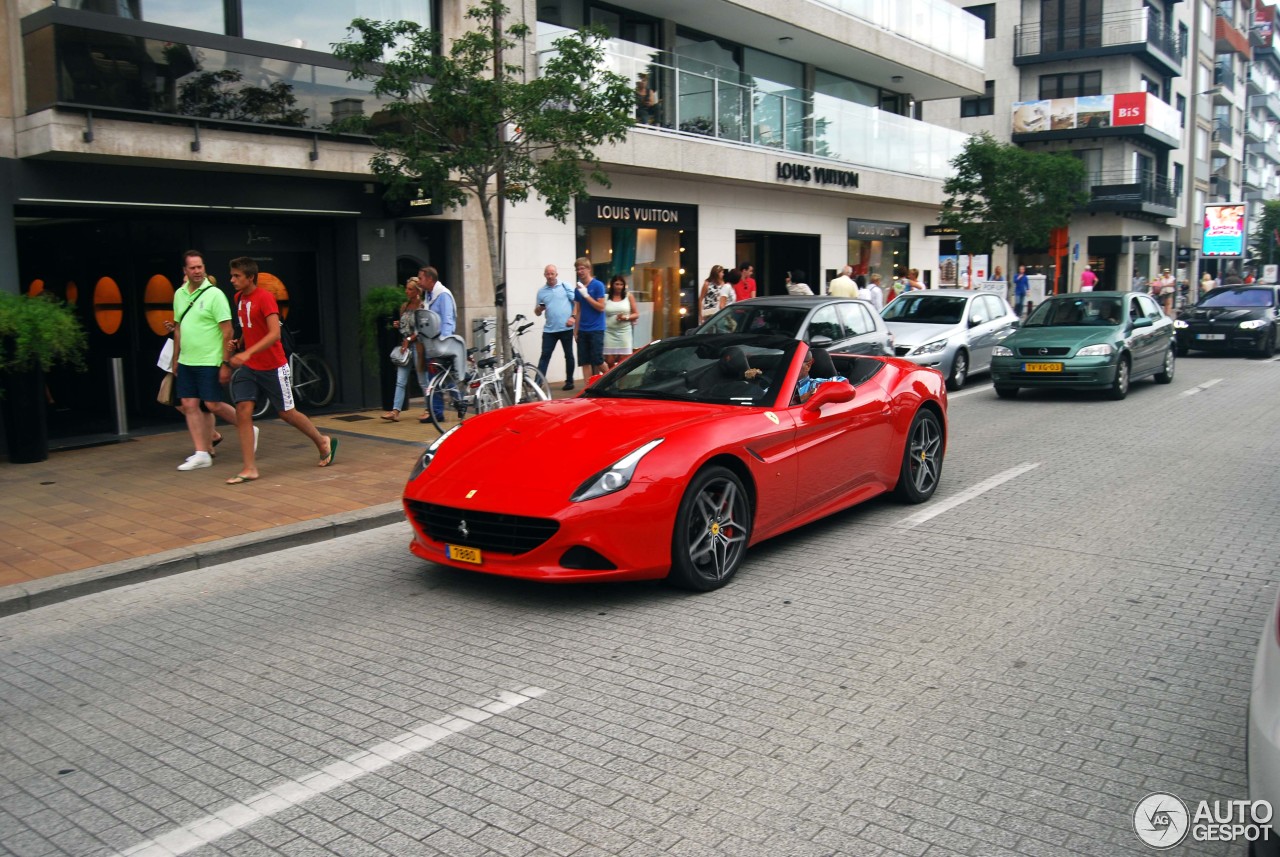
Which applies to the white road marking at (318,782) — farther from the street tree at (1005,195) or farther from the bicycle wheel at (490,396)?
the street tree at (1005,195)

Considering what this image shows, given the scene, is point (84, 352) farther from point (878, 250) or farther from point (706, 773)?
point (878, 250)

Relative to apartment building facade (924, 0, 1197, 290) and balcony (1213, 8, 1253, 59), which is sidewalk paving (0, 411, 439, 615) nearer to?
apartment building facade (924, 0, 1197, 290)

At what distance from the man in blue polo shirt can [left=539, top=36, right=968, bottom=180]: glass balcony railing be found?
3337 mm

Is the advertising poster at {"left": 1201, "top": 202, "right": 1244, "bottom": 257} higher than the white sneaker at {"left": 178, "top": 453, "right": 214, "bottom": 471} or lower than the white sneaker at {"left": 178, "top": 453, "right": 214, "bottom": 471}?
higher

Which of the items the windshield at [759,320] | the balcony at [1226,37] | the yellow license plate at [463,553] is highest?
the balcony at [1226,37]

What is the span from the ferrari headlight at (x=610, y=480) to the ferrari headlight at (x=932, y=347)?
11.5m

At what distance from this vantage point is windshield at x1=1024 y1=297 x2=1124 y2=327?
51.4 feet

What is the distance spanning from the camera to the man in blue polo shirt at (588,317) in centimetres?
1548

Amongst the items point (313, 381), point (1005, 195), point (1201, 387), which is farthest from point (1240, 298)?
point (313, 381)

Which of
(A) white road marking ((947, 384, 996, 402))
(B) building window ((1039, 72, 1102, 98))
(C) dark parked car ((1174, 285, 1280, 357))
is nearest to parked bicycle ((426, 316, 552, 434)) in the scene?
(A) white road marking ((947, 384, 996, 402))

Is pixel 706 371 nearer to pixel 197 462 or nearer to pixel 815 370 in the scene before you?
pixel 815 370

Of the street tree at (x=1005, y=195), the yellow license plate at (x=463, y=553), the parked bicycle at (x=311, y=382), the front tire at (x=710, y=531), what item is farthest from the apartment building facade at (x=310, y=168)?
the front tire at (x=710, y=531)

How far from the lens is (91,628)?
232 inches

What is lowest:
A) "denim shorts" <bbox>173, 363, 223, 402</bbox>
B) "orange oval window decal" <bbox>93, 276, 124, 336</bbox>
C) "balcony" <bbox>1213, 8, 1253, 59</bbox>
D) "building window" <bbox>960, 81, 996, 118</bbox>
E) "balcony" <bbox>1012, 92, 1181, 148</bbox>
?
"denim shorts" <bbox>173, 363, 223, 402</bbox>
